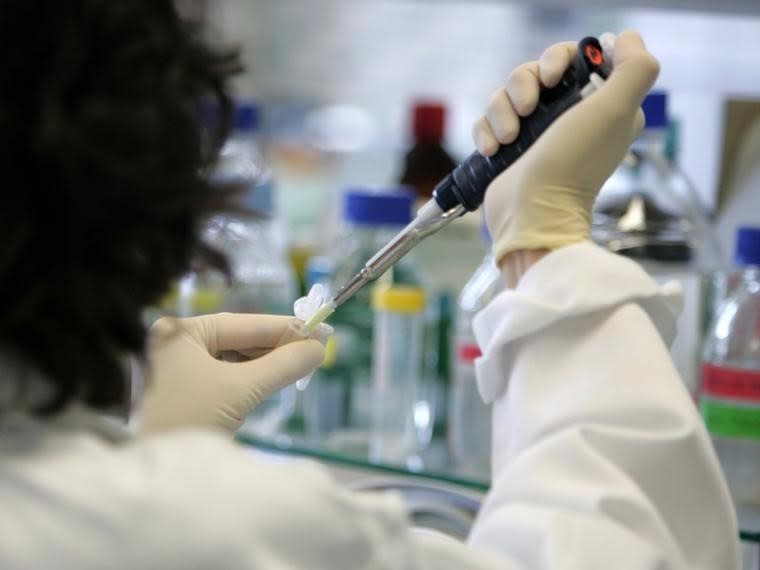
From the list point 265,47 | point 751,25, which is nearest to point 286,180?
point 265,47

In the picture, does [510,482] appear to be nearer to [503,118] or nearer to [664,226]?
[503,118]

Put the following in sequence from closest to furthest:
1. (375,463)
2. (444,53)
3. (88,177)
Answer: (88,177), (375,463), (444,53)

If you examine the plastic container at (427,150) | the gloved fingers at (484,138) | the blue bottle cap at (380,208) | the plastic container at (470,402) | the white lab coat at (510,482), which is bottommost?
the plastic container at (470,402)

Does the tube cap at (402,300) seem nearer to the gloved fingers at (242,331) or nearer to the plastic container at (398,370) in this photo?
the plastic container at (398,370)

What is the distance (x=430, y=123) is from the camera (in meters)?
1.55

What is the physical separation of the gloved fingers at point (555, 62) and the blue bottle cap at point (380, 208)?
46 centimetres

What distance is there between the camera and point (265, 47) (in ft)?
6.12

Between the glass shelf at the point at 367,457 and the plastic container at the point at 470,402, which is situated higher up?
the plastic container at the point at 470,402

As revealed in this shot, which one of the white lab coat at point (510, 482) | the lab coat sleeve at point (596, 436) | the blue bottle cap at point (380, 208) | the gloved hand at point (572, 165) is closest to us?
the white lab coat at point (510, 482)

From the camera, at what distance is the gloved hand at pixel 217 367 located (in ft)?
2.40

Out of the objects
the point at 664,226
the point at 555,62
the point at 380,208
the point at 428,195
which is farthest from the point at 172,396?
the point at 428,195

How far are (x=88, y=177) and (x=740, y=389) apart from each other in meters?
0.69

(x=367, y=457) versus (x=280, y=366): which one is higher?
(x=280, y=366)

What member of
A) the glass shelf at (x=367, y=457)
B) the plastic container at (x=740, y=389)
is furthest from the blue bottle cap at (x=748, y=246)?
the glass shelf at (x=367, y=457)
